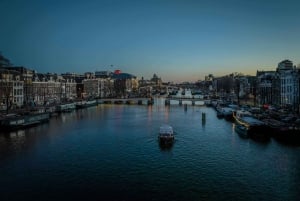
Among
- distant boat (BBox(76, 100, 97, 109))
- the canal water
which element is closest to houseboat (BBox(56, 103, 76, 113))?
distant boat (BBox(76, 100, 97, 109))

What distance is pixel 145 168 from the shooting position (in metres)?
32.6

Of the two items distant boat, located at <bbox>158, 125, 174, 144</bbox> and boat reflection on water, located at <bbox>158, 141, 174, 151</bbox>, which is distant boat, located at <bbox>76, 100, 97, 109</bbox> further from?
boat reflection on water, located at <bbox>158, 141, 174, 151</bbox>

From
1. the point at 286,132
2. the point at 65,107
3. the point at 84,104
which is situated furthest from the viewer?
the point at 84,104

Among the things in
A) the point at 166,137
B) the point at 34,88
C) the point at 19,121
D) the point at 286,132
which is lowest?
the point at 166,137

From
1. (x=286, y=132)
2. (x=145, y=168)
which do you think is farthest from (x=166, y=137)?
(x=286, y=132)

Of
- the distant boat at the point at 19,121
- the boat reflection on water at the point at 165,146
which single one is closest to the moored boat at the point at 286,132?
the boat reflection on water at the point at 165,146

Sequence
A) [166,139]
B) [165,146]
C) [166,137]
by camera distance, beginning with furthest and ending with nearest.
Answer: [166,137], [166,139], [165,146]

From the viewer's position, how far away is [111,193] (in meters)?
25.6

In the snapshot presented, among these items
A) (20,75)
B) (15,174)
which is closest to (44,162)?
(15,174)

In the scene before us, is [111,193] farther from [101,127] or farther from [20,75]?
[20,75]

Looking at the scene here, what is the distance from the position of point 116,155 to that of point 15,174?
12740 mm

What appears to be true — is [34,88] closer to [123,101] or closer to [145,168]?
[123,101]

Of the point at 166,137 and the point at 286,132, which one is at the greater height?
the point at 286,132

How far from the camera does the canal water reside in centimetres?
2566
